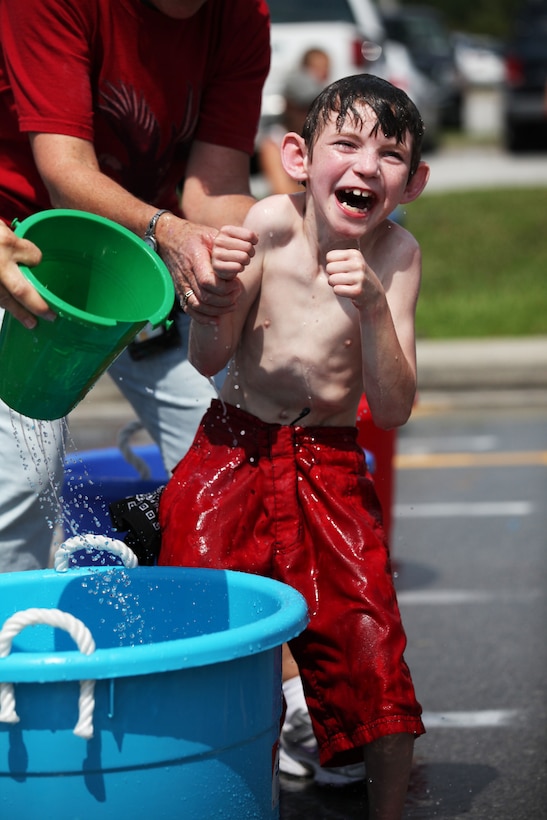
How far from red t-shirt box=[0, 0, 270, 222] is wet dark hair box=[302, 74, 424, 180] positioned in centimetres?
46

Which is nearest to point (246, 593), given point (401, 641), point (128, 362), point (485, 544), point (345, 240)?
point (401, 641)

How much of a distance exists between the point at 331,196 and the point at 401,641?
2.98ft

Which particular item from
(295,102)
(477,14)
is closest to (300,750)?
(295,102)

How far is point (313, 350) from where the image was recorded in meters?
3.01

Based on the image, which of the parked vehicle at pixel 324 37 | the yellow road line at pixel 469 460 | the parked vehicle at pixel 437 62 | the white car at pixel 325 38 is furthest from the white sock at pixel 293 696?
the parked vehicle at pixel 437 62

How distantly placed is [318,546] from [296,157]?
2.68 feet

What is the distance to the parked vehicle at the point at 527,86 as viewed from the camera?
703 inches

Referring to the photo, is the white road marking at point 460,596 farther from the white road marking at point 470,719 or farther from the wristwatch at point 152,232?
the wristwatch at point 152,232

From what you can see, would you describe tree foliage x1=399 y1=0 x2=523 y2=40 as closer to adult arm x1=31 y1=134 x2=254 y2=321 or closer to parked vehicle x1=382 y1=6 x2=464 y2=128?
parked vehicle x1=382 y1=6 x2=464 y2=128

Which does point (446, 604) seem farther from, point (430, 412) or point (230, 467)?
point (430, 412)

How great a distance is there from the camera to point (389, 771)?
285 centimetres

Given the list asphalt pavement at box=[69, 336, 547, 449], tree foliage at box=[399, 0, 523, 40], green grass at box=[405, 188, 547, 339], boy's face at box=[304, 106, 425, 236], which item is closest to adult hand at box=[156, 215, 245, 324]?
boy's face at box=[304, 106, 425, 236]

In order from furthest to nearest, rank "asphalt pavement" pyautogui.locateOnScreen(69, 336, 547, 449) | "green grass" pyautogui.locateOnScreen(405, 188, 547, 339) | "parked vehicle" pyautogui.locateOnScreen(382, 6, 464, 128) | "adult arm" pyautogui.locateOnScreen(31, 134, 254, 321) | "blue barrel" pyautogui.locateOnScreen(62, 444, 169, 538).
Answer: "parked vehicle" pyautogui.locateOnScreen(382, 6, 464, 128), "green grass" pyautogui.locateOnScreen(405, 188, 547, 339), "asphalt pavement" pyautogui.locateOnScreen(69, 336, 547, 449), "blue barrel" pyautogui.locateOnScreen(62, 444, 169, 538), "adult arm" pyautogui.locateOnScreen(31, 134, 254, 321)

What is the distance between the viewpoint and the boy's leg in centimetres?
284
